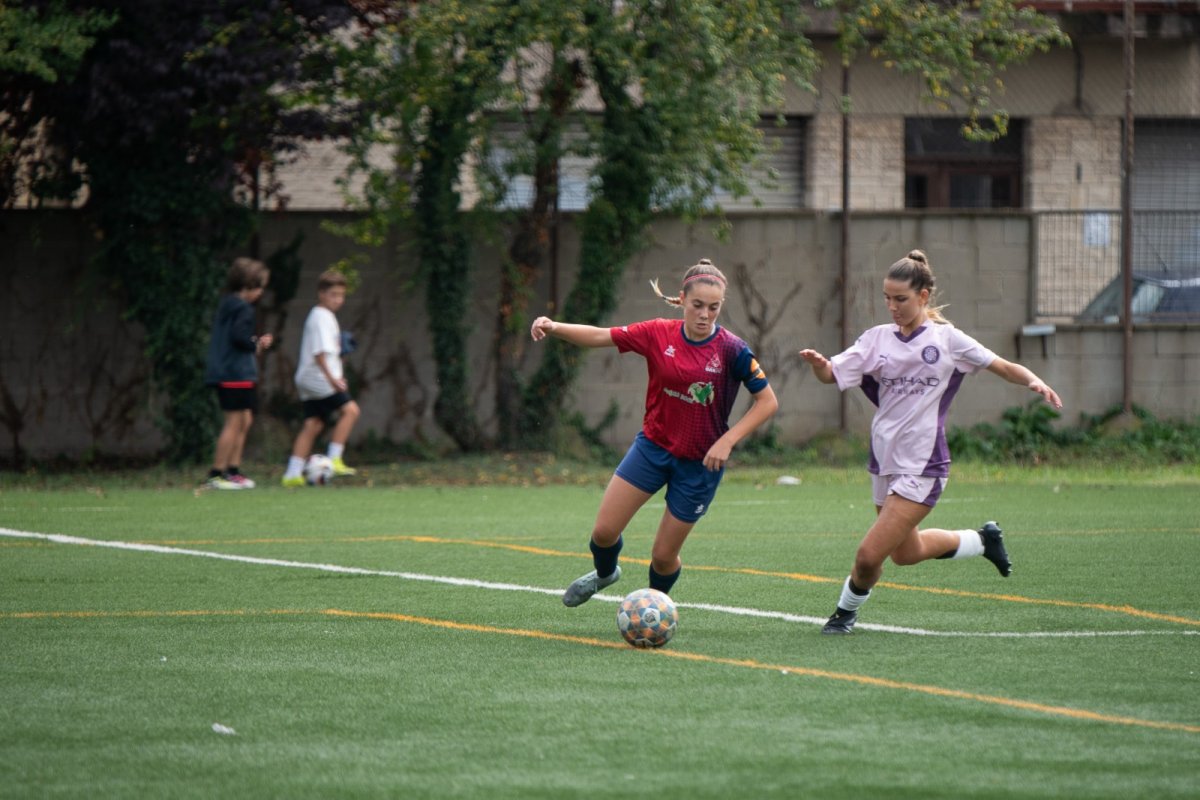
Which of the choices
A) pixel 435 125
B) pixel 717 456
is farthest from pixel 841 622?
pixel 435 125

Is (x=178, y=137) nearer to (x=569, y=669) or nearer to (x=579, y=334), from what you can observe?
(x=579, y=334)

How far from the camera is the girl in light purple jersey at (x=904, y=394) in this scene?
727 centimetres

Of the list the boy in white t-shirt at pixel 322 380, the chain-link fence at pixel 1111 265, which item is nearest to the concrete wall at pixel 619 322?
the chain-link fence at pixel 1111 265

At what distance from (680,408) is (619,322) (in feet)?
38.2

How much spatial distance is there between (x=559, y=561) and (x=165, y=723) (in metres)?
4.87

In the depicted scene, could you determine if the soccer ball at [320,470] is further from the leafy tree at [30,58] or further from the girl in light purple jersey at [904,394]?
the girl in light purple jersey at [904,394]

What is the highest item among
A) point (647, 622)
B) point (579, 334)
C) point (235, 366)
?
point (579, 334)

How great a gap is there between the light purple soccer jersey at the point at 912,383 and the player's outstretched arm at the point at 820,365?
46 millimetres

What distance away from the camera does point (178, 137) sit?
17.1 m

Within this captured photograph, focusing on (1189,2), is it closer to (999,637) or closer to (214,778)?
(999,637)

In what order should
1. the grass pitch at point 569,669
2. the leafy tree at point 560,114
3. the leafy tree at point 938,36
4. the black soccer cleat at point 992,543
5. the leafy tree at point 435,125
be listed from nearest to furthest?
the grass pitch at point 569,669 < the black soccer cleat at point 992,543 < the leafy tree at point 435,125 < the leafy tree at point 560,114 < the leafy tree at point 938,36

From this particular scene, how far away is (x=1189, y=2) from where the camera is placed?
23.9 meters

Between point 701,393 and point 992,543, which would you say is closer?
point 701,393

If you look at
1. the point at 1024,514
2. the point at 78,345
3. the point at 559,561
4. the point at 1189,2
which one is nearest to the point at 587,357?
the point at 78,345
